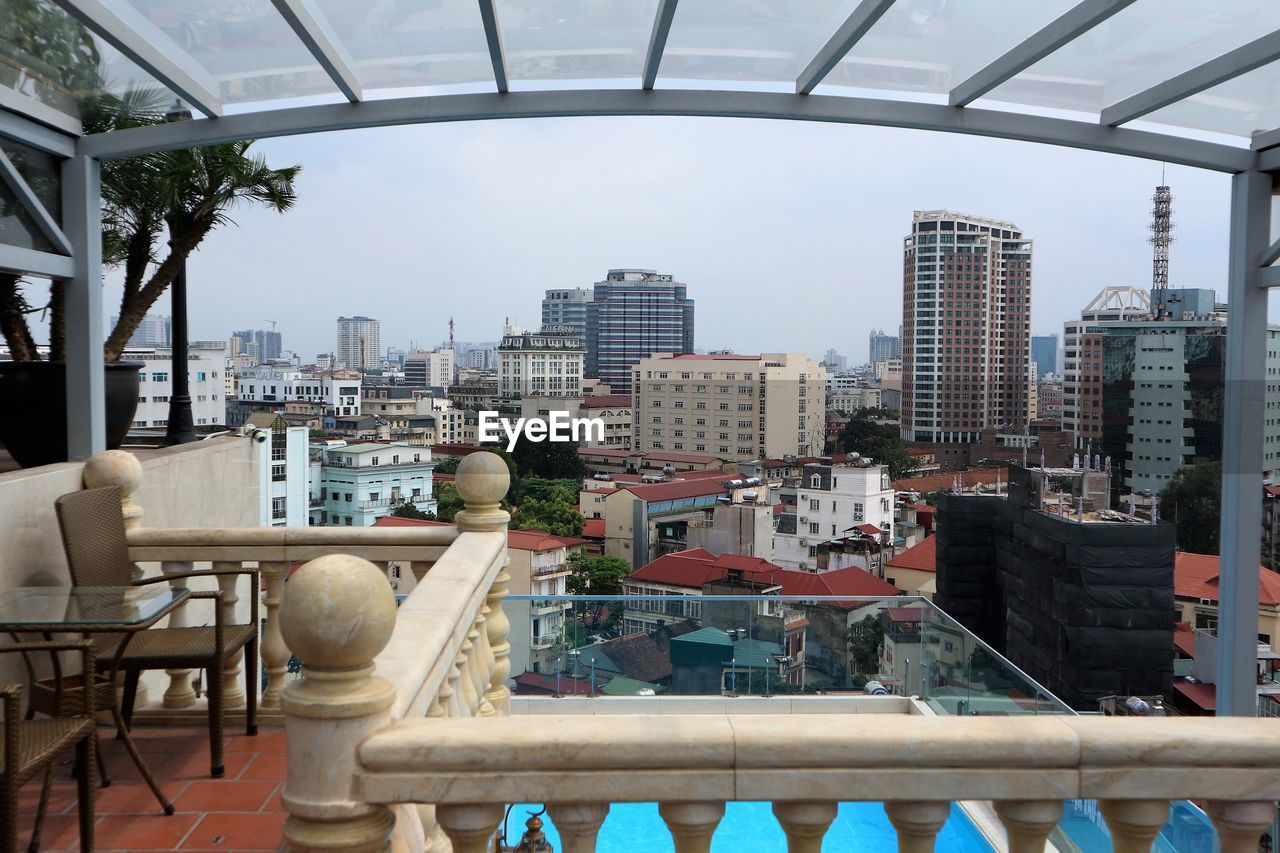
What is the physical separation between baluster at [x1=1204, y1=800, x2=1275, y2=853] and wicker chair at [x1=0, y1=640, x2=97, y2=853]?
1939 mm

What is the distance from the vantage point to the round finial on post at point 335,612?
1.14 m

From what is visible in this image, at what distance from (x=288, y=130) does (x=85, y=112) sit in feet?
2.70

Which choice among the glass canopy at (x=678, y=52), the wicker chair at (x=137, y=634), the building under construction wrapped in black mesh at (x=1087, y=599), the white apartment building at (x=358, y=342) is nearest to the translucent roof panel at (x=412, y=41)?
the glass canopy at (x=678, y=52)

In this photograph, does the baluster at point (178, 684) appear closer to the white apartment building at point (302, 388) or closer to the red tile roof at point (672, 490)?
the red tile roof at point (672, 490)

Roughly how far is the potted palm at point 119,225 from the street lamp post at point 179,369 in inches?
3.2

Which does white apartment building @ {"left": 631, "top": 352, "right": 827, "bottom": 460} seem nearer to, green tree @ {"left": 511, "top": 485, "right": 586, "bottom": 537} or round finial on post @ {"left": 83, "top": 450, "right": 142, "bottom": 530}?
green tree @ {"left": 511, "top": 485, "right": 586, "bottom": 537}

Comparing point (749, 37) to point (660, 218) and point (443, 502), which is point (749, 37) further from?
point (660, 218)

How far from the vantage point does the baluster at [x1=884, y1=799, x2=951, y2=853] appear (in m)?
1.34

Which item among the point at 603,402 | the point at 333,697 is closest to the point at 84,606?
the point at 333,697

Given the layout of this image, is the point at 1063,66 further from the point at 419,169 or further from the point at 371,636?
the point at 419,169

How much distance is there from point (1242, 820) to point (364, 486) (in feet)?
126

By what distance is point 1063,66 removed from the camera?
3.58 metres

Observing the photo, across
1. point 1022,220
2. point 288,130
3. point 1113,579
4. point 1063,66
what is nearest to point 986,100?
point 1063,66

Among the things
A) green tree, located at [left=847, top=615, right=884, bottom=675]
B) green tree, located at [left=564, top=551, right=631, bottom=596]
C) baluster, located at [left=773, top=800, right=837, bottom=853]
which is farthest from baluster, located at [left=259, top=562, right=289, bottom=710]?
green tree, located at [left=564, top=551, right=631, bottom=596]
